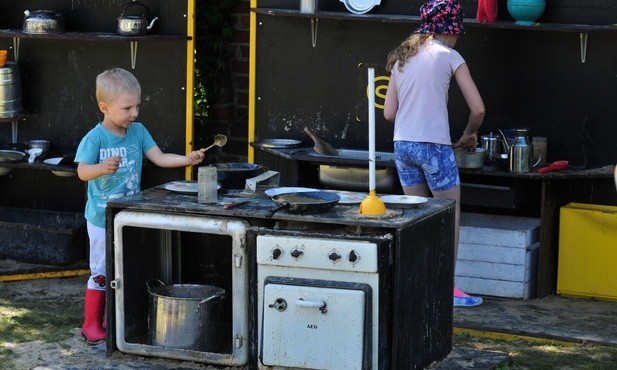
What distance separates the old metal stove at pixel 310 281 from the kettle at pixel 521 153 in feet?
4.96

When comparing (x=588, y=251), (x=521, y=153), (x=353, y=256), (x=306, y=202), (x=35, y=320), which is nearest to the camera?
(x=353, y=256)

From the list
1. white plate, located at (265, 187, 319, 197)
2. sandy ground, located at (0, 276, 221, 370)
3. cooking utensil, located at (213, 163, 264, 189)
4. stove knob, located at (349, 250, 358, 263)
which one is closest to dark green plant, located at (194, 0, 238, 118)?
sandy ground, located at (0, 276, 221, 370)

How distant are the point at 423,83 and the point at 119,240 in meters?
1.99

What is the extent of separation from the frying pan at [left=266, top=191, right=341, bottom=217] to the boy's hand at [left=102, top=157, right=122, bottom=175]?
2.65 ft

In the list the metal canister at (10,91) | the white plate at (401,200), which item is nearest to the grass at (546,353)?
the white plate at (401,200)

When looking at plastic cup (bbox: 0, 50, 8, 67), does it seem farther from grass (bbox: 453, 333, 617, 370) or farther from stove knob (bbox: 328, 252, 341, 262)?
stove knob (bbox: 328, 252, 341, 262)

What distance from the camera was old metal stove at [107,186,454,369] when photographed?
511 cm

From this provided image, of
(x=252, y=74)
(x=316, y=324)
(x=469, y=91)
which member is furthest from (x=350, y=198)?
(x=252, y=74)

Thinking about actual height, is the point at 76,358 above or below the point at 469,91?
below

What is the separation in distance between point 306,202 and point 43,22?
130 inches

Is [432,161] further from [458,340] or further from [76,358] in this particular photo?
[76,358]

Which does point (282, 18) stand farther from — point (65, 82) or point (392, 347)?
point (392, 347)

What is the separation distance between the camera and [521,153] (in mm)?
7105

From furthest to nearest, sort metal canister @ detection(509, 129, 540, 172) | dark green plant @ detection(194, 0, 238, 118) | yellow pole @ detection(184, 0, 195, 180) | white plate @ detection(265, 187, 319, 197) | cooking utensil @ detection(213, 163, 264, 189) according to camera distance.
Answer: dark green plant @ detection(194, 0, 238, 118) < yellow pole @ detection(184, 0, 195, 180) < metal canister @ detection(509, 129, 540, 172) < cooking utensil @ detection(213, 163, 264, 189) < white plate @ detection(265, 187, 319, 197)
